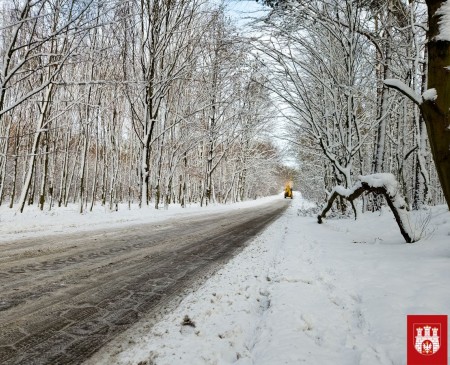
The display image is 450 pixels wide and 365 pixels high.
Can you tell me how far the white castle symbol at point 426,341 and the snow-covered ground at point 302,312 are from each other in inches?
3.6

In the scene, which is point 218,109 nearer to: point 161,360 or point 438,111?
point 438,111

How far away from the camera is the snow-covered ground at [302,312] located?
1926 millimetres

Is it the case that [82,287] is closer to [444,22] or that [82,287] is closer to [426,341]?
[426,341]

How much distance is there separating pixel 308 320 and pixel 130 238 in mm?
4758

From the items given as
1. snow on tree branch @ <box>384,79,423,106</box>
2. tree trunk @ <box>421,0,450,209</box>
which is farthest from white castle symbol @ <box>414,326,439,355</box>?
snow on tree branch @ <box>384,79,423,106</box>

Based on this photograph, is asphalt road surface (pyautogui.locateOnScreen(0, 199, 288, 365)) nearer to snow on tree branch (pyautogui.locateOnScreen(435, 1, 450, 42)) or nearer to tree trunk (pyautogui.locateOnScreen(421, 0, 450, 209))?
tree trunk (pyautogui.locateOnScreen(421, 0, 450, 209))

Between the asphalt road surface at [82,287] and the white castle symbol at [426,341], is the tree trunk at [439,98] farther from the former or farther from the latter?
the asphalt road surface at [82,287]

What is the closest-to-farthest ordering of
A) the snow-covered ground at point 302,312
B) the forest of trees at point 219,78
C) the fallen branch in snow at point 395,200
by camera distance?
the snow-covered ground at point 302,312, the fallen branch in snow at point 395,200, the forest of trees at point 219,78

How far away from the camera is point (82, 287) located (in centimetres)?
310

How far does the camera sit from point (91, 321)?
7.75ft

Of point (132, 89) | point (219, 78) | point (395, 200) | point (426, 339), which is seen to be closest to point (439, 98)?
point (395, 200)

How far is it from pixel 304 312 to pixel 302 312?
2 cm

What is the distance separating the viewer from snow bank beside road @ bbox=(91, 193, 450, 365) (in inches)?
75.9

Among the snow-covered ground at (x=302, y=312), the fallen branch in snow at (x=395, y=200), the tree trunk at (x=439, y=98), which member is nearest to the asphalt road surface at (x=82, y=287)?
the snow-covered ground at (x=302, y=312)
